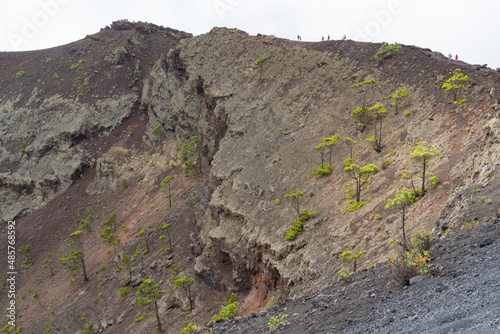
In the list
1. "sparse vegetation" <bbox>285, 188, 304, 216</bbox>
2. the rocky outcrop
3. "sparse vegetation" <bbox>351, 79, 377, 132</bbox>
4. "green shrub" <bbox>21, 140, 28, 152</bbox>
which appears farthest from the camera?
"green shrub" <bbox>21, 140, 28, 152</bbox>

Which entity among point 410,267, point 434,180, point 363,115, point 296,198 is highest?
point 363,115

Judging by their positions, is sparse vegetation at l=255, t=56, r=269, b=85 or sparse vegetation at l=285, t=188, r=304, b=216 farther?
sparse vegetation at l=255, t=56, r=269, b=85

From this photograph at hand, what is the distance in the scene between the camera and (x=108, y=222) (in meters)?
56.0

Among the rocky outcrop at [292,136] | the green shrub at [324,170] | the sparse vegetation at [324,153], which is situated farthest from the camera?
the green shrub at [324,170]

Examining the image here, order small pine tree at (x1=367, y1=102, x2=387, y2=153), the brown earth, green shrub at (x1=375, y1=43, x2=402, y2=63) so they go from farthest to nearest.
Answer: green shrub at (x1=375, y1=43, x2=402, y2=63)
small pine tree at (x1=367, y1=102, x2=387, y2=153)
the brown earth

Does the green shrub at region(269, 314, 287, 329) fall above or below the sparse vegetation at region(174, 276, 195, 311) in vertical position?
above

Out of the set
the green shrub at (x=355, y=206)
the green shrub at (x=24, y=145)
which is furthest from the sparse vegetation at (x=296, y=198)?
the green shrub at (x=24, y=145)

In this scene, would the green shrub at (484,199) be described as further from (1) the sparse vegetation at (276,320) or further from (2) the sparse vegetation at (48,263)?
(2) the sparse vegetation at (48,263)

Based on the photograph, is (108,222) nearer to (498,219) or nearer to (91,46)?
(498,219)

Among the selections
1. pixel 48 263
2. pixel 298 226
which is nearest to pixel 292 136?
pixel 298 226

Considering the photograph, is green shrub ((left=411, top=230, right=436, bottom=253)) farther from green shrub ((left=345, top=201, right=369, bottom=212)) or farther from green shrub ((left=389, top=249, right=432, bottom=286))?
green shrub ((left=345, top=201, right=369, bottom=212))

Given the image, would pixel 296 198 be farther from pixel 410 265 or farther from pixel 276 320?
pixel 410 265

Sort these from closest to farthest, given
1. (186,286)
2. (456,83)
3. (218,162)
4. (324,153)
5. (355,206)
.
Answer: (355,206) < (456,83) < (324,153) < (186,286) < (218,162)

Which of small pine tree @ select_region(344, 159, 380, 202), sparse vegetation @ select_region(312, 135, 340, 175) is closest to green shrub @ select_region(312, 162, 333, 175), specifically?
sparse vegetation @ select_region(312, 135, 340, 175)
